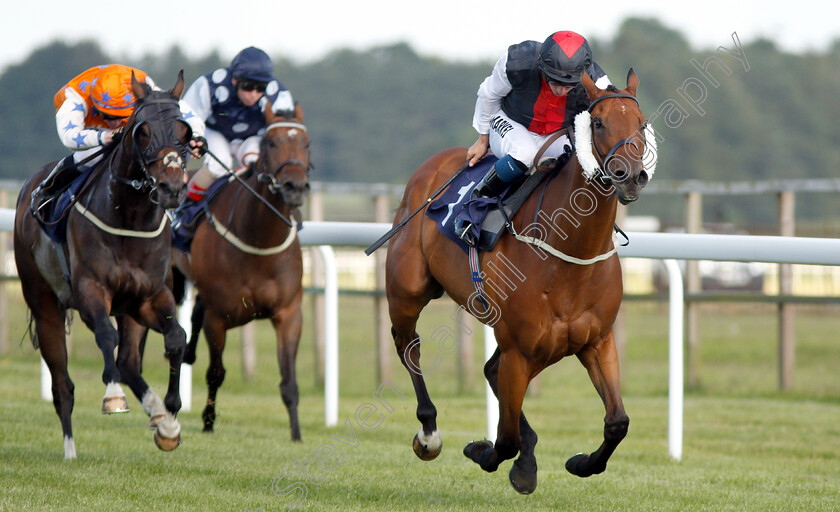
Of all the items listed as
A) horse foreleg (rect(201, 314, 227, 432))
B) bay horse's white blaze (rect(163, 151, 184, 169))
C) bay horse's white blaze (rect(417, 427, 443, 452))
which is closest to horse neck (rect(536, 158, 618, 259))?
bay horse's white blaze (rect(417, 427, 443, 452))

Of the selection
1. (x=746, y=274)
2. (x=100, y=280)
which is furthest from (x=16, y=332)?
(x=746, y=274)

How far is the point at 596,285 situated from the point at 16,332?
32.8 feet

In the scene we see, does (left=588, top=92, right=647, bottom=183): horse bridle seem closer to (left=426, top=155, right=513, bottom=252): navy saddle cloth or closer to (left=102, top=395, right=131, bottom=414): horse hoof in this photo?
(left=426, top=155, right=513, bottom=252): navy saddle cloth

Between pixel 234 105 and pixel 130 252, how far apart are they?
235 cm

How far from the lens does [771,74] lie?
47.9 metres

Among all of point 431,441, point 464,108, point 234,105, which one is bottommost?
point 431,441

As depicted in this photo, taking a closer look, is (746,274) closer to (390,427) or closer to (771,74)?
(390,427)

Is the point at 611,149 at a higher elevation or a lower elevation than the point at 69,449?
higher

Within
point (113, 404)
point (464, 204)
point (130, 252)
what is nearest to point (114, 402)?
point (113, 404)

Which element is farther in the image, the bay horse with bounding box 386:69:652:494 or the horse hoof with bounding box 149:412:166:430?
the horse hoof with bounding box 149:412:166:430

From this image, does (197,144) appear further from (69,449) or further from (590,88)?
(590,88)

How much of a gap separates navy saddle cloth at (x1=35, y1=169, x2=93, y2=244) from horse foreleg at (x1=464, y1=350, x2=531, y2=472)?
101 inches

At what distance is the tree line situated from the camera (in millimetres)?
40344

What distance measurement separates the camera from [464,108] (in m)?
55.1
